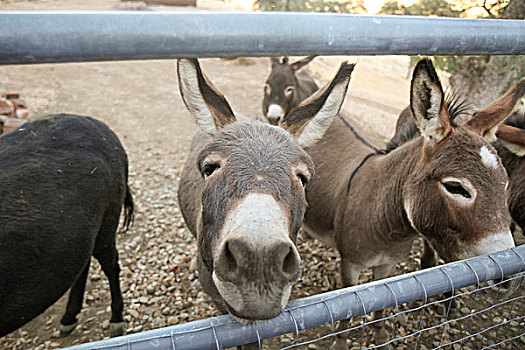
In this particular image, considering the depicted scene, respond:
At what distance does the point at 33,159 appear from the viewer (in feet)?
7.91

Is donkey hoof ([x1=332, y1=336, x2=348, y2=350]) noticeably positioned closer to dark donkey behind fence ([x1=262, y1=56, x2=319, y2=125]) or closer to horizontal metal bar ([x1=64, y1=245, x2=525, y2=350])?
horizontal metal bar ([x1=64, y1=245, x2=525, y2=350])

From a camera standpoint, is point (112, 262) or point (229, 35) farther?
point (112, 262)

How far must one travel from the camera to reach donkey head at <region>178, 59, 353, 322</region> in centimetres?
115

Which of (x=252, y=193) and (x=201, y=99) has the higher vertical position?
(x=201, y=99)

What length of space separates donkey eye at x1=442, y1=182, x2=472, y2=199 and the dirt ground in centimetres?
94

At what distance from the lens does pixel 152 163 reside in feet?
19.9

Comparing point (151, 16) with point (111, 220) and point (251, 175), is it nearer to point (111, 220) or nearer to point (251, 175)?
point (251, 175)

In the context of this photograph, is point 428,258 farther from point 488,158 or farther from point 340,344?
point 488,158

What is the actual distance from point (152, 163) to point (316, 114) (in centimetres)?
476

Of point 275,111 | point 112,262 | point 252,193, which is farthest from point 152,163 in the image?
point 252,193

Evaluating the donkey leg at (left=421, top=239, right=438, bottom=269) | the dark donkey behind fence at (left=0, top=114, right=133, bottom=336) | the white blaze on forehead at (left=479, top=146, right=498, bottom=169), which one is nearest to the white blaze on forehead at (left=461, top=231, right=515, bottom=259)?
the white blaze on forehead at (left=479, top=146, right=498, bottom=169)

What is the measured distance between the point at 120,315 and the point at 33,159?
5.67ft

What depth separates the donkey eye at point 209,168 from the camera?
1.65 m

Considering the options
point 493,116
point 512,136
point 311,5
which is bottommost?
point 512,136
